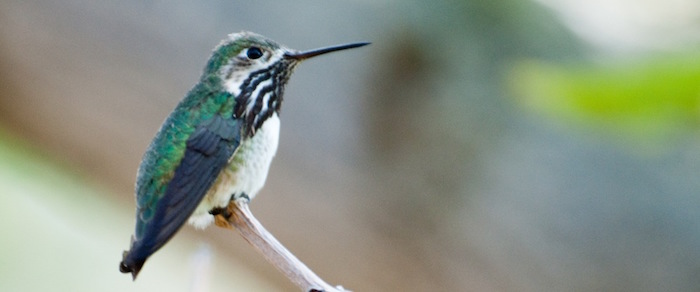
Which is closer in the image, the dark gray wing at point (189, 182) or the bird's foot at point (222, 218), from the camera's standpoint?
the dark gray wing at point (189, 182)

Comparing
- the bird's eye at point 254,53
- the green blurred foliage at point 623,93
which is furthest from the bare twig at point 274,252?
the bird's eye at point 254,53

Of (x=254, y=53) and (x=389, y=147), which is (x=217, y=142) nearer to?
(x=254, y=53)

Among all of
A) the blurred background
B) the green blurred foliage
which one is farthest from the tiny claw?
the blurred background

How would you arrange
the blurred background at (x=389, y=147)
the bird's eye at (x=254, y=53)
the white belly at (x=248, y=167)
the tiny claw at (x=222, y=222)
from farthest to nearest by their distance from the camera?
the blurred background at (x=389, y=147) < the bird's eye at (x=254, y=53) < the white belly at (x=248, y=167) < the tiny claw at (x=222, y=222)

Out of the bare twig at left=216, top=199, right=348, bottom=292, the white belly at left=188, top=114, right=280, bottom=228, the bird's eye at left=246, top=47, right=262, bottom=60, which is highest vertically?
the bird's eye at left=246, top=47, right=262, bottom=60

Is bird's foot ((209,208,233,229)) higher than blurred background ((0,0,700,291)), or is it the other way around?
blurred background ((0,0,700,291))

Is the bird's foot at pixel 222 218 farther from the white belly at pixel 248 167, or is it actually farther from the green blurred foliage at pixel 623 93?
the green blurred foliage at pixel 623 93

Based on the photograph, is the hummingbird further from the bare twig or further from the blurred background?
the blurred background
